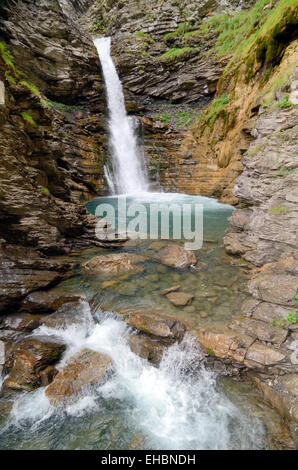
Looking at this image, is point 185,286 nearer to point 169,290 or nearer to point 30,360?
point 169,290

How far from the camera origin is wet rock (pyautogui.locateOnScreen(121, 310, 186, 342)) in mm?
3627

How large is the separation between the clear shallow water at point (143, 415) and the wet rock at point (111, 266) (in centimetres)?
212

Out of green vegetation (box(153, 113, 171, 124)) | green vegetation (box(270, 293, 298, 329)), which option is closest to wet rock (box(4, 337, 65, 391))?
green vegetation (box(270, 293, 298, 329))

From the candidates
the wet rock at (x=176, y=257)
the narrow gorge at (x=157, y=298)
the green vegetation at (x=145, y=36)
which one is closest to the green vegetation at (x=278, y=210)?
the narrow gorge at (x=157, y=298)

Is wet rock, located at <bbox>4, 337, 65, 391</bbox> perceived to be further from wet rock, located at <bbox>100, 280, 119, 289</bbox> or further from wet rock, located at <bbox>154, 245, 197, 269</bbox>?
wet rock, located at <bbox>154, 245, 197, 269</bbox>

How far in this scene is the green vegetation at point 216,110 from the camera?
13000 mm

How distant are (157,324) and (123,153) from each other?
1509 centimetres

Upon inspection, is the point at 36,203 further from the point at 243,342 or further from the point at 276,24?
the point at 276,24

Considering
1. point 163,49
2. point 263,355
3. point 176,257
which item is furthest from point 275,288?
point 163,49

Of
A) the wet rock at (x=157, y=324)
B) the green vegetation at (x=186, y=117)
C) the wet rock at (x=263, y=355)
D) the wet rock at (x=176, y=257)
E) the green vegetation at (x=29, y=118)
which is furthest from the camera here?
the green vegetation at (x=186, y=117)

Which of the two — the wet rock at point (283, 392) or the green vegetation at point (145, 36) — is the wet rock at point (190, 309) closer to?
the wet rock at point (283, 392)

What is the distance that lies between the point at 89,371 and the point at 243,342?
234cm
